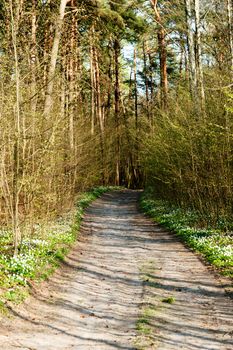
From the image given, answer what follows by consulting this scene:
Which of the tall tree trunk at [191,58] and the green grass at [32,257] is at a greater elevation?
the tall tree trunk at [191,58]

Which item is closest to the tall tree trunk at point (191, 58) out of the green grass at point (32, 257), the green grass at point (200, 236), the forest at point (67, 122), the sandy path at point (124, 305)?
the forest at point (67, 122)

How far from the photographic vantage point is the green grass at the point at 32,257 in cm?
888

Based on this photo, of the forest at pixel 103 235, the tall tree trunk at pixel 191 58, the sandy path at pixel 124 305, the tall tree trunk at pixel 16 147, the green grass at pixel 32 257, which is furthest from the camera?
the tall tree trunk at pixel 191 58

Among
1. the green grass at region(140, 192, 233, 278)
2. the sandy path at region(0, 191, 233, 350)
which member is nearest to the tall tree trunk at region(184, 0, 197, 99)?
the green grass at region(140, 192, 233, 278)

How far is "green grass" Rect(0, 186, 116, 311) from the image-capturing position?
8883 mm

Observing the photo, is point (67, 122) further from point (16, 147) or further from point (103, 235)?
point (16, 147)

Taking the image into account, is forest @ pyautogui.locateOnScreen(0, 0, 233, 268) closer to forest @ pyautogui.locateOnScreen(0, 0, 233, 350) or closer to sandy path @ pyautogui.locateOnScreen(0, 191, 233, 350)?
forest @ pyautogui.locateOnScreen(0, 0, 233, 350)

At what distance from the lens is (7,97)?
11.0m

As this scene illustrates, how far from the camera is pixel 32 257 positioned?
10992mm

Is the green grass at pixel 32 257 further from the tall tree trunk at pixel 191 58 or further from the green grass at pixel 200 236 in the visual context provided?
the tall tree trunk at pixel 191 58

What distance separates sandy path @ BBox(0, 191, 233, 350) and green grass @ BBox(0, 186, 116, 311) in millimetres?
293

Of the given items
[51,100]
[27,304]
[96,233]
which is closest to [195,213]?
[96,233]

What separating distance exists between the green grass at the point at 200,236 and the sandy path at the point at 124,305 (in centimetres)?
39

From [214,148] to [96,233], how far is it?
19.7ft
